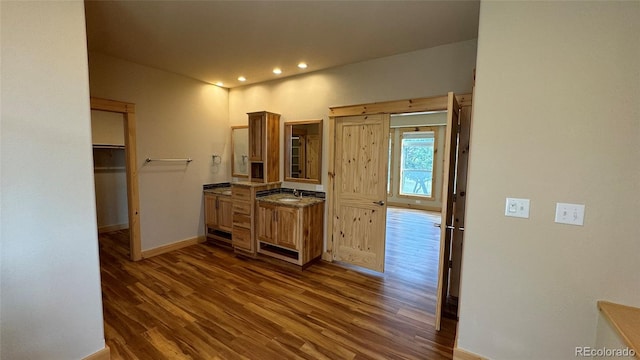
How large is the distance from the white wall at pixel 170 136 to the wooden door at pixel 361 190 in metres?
2.31

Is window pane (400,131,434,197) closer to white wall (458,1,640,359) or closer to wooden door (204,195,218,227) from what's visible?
wooden door (204,195,218,227)

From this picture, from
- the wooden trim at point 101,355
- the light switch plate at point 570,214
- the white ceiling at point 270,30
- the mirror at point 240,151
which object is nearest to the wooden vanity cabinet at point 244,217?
the mirror at point 240,151

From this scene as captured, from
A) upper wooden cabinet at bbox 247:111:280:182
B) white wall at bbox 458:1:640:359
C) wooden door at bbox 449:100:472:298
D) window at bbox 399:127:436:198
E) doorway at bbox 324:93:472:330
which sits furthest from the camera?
window at bbox 399:127:436:198

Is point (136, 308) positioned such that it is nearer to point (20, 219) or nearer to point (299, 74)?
point (20, 219)

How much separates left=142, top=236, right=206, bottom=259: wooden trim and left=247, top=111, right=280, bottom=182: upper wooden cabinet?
4.64 feet

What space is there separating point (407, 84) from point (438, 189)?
491 centimetres

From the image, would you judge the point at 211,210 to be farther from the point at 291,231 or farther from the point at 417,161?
the point at 417,161

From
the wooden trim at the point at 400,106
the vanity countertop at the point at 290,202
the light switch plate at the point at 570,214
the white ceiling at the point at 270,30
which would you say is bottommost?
the vanity countertop at the point at 290,202

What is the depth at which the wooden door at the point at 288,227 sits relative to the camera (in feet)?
11.1

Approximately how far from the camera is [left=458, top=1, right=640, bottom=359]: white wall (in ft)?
4.61

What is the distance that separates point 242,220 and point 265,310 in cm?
160

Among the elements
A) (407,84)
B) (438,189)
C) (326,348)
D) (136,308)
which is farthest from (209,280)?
(438,189)

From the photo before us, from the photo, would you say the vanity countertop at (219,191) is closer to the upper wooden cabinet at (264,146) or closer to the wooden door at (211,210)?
the wooden door at (211,210)

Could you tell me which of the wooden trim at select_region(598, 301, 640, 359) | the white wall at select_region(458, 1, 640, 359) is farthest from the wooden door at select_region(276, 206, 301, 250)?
the wooden trim at select_region(598, 301, 640, 359)
